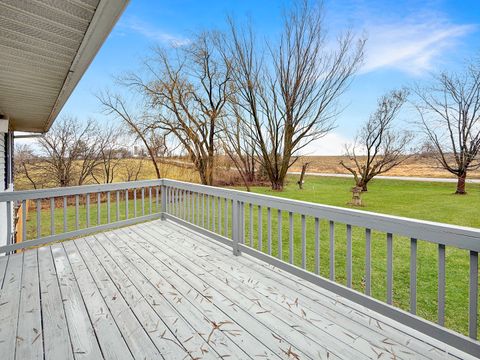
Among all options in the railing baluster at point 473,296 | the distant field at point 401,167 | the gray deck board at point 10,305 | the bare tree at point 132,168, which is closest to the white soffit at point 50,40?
the gray deck board at point 10,305

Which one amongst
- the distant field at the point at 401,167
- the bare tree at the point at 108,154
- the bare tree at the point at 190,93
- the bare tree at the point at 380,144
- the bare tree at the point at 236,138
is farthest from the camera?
the bare tree at the point at 108,154

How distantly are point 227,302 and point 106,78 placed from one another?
9.85 metres

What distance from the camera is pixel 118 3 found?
1323 mm

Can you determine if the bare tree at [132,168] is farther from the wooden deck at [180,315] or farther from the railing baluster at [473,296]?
the railing baluster at [473,296]

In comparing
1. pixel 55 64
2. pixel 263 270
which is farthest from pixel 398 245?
pixel 55 64

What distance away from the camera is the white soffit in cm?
145

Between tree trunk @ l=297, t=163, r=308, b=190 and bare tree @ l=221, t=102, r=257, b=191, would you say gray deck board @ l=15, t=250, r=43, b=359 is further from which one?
tree trunk @ l=297, t=163, r=308, b=190

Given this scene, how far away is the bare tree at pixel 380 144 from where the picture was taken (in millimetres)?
7949

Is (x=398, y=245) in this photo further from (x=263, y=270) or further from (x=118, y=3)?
(x=118, y=3)

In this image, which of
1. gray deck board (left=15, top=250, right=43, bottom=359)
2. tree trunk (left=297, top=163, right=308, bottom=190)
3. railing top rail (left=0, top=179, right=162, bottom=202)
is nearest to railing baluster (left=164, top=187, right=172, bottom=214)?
railing top rail (left=0, top=179, right=162, bottom=202)

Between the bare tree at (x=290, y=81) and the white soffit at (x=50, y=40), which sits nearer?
the white soffit at (x=50, y=40)

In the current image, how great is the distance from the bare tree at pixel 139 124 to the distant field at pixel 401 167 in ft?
16.2

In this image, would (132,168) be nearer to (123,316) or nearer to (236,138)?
(236,138)

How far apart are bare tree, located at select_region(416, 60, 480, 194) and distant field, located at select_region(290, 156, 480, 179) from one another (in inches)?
→ 12.1
